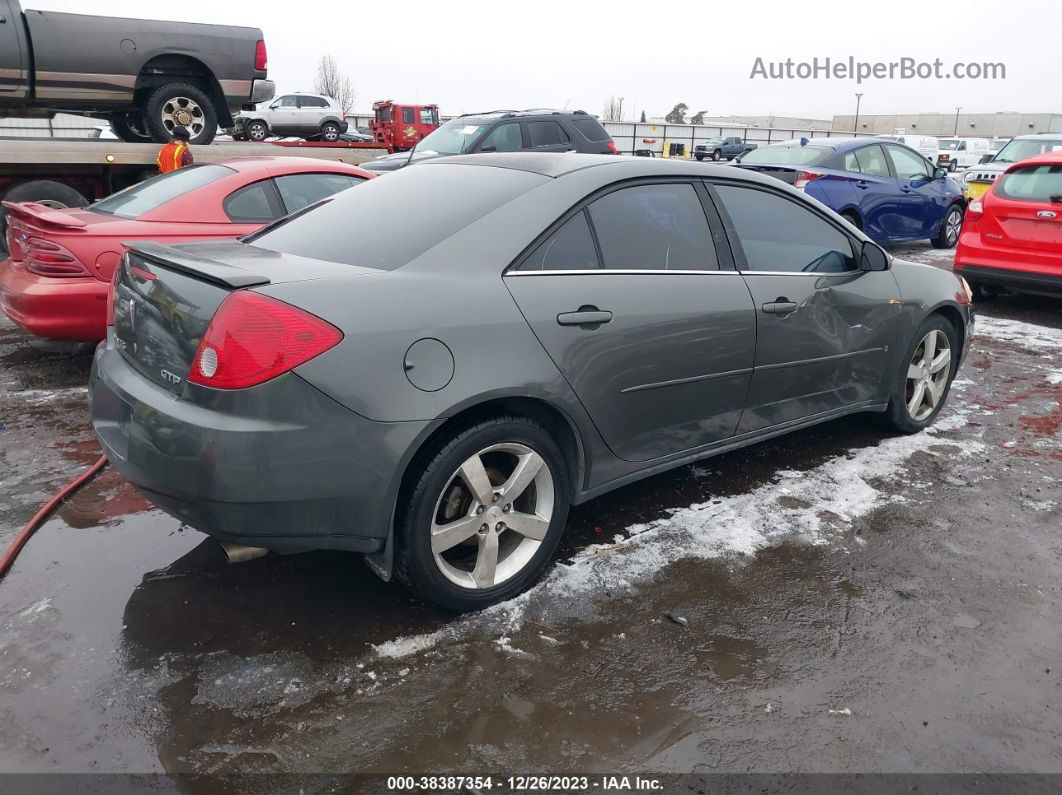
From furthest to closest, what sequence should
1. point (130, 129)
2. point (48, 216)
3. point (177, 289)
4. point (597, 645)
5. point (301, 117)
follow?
point (301, 117) → point (130, 129) → point (48, 216) → point (597, 645) → point (177, 289)

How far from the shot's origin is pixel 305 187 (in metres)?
6.04

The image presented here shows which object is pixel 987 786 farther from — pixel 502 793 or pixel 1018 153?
pixel 1018 153

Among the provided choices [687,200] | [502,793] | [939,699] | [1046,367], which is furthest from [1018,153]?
[502,793]

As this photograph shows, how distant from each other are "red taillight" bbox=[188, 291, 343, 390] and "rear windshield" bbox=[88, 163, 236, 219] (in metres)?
3.52

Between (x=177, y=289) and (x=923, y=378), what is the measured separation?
4041 mm

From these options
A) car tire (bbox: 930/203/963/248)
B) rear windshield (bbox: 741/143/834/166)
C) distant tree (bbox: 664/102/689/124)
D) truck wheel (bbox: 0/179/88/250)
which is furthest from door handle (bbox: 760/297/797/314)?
distant tree (bbox: 664/102/689/124)

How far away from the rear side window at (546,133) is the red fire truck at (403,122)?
21570mm

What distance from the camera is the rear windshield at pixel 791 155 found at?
35.1ft

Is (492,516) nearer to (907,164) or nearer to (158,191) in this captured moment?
(158,191)

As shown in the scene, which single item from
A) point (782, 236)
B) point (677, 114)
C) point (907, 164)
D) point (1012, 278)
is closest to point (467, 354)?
point (782, 236)

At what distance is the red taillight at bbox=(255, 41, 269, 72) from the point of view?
10.3 m

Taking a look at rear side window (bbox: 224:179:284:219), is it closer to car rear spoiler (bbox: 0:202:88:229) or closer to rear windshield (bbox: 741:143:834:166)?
car rear spoiler (bbox: 0:202:88:229)

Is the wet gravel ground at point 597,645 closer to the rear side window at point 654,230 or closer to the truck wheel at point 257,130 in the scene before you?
the rear side window at point 654,230

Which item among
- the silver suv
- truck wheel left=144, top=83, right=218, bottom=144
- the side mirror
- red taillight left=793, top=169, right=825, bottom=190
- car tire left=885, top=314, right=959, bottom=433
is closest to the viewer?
the side mirror
